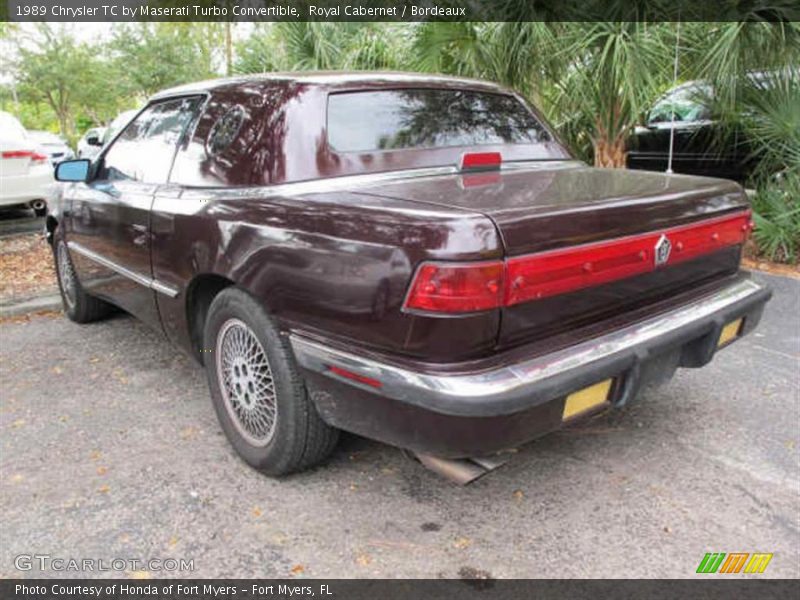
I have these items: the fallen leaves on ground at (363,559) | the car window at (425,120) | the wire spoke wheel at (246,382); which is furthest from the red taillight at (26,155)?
the fallen leaves on ground at (363,559)

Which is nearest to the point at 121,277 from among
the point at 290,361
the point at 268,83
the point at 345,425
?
the point at 268,83

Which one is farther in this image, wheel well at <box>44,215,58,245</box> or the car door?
wheel well at <box>44,215,58,245</box>

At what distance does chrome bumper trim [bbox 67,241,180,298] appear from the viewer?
10.7ft

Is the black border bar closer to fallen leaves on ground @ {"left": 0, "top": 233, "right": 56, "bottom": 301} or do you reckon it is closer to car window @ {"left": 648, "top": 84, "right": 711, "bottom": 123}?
car window @ {"left": 648, "top": 84, "right": 711, "bottom": 123}

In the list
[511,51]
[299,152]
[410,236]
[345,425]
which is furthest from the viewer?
[511,51]

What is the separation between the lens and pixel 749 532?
98.4 inches

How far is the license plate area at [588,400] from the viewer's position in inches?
89.2

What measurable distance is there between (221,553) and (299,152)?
1.56m

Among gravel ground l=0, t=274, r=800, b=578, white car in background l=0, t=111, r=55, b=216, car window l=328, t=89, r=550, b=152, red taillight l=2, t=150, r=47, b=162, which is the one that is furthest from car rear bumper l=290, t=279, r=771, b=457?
red taillight l=2, t=150, r=47, b=162

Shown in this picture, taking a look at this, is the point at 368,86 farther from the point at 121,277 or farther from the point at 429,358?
the point at 121,277

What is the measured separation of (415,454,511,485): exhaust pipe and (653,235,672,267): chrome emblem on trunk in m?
0.97

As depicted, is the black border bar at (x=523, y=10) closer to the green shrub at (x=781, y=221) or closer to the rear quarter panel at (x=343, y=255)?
the green shrub at (x=781, y=221)

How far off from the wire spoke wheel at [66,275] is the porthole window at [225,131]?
220 centimetres

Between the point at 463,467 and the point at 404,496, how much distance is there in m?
0.55
